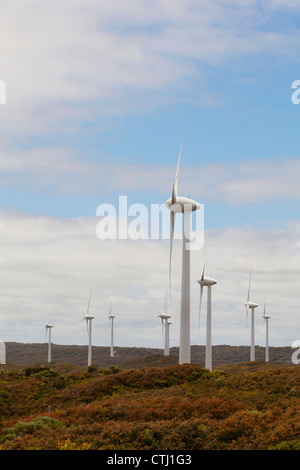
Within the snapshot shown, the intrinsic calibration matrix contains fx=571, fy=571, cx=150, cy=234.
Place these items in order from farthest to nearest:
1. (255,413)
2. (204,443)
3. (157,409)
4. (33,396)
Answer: (33,396) < (157,409) < (255,413) < (204,443)

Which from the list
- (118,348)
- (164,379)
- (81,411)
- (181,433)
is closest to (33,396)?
(164,379)

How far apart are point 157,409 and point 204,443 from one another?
19.7 ft

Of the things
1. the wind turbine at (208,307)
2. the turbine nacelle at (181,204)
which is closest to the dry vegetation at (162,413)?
the turbine nacelle at (181,204)

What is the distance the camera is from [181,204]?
4975 centimetres

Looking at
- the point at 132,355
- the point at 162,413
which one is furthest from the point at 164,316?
the point at 162,413

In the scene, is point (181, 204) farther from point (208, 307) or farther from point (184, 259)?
point (208, 307)

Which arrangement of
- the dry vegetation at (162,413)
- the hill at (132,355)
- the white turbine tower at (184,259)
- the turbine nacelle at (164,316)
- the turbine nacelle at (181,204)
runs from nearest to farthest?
the dry vegetation at (162,413), the white turbine tower at (184,259), the turbine nacelle at (181,204), the turbine nacelle at (164,316), the hill at (132,355)

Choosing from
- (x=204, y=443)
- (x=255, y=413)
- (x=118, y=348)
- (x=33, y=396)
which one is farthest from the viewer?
(x=118, y=348)

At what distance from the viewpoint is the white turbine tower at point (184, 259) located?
47344 millimetres

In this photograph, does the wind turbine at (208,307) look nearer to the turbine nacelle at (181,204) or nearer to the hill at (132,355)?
the turbine nacelle at (181,204)

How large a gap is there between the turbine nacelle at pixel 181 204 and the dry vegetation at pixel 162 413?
1416 centimetres

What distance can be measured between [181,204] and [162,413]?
91.2ft
